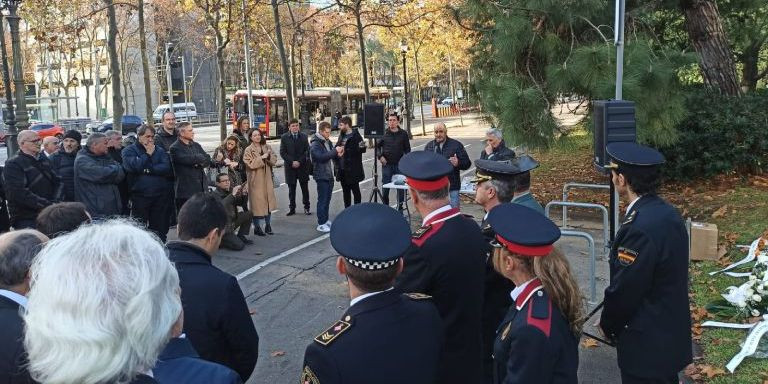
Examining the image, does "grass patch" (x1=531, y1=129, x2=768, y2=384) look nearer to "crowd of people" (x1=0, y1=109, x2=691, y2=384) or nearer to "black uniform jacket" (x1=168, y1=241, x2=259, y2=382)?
"crowd of people" (x1=0, y1=109, x2=691, y2=384)

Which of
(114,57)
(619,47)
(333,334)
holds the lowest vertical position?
(333,334)

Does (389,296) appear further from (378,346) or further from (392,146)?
(392,146)

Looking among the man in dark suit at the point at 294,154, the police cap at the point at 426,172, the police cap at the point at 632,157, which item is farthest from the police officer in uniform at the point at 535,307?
the man in dark suit at the point at 294,154

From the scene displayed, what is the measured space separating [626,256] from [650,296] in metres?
0.25

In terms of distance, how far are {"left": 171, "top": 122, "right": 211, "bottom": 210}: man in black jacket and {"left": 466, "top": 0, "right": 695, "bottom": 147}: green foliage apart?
3.91 metres

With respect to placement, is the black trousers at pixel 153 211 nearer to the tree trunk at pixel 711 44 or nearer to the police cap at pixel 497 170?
the police cap at pixel 497 170

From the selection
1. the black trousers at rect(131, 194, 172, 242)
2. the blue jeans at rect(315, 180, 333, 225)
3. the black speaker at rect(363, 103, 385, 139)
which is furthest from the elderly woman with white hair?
the black speaker at rect(363, 103, 385, 139)

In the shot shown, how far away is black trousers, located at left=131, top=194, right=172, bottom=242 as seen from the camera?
25.7 ft

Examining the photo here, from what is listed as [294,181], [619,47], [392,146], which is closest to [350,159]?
[392,146]

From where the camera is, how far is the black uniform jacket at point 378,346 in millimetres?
1883

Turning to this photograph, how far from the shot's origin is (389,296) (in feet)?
6.84

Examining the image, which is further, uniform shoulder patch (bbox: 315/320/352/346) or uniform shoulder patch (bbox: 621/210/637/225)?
uniform shoulder patch (bbox: 621/210/637/225)

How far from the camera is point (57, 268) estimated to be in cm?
151

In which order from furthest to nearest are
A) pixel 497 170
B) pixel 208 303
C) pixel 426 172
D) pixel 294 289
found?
pixel 294 289 → pixel 497 170 → pixel 426 172 → pixel 208 303
